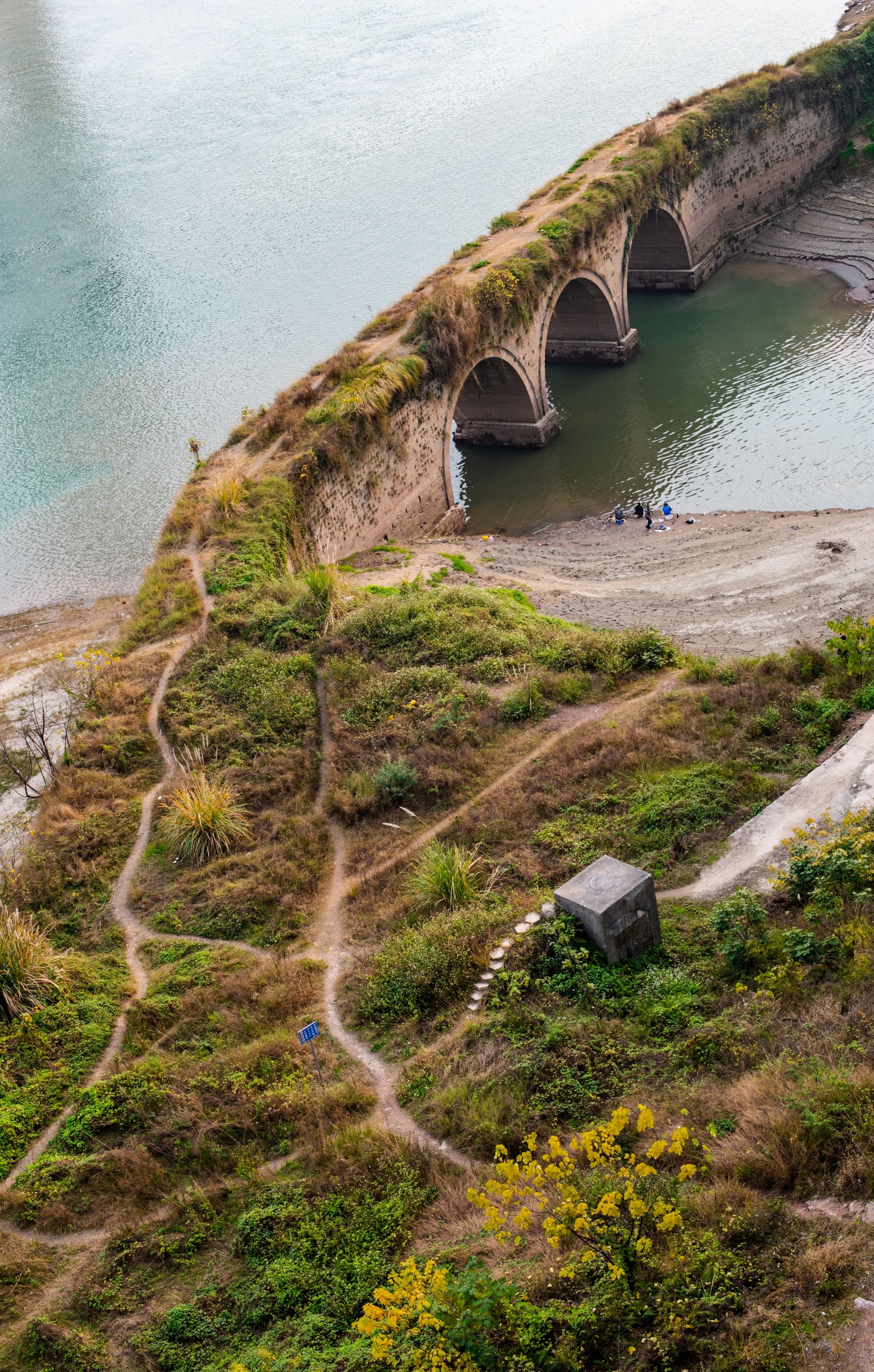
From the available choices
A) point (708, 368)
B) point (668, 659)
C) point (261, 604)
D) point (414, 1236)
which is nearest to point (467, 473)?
point (708, 368)

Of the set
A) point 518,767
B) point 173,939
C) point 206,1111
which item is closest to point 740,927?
point 518,767

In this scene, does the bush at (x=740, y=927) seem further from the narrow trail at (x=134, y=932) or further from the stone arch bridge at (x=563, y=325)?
the stone arch bridge at (x=563, y=325)

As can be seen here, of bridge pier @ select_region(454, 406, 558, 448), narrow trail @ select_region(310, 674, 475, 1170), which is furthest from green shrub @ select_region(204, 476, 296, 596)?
bridge pier @ select_region(454, 406, 558, 448)

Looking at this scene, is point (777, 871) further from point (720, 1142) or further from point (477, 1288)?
point (477, 1288)

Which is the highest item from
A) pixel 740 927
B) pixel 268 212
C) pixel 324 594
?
pixel 268 212

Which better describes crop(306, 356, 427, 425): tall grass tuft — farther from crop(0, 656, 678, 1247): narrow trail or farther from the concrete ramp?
the concrete ramp

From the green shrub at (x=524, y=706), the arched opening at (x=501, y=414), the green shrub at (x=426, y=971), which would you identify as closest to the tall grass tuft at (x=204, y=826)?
the green shrub at (x=426, y=971)

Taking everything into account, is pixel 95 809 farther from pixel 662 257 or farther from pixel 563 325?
pixel 662 257
